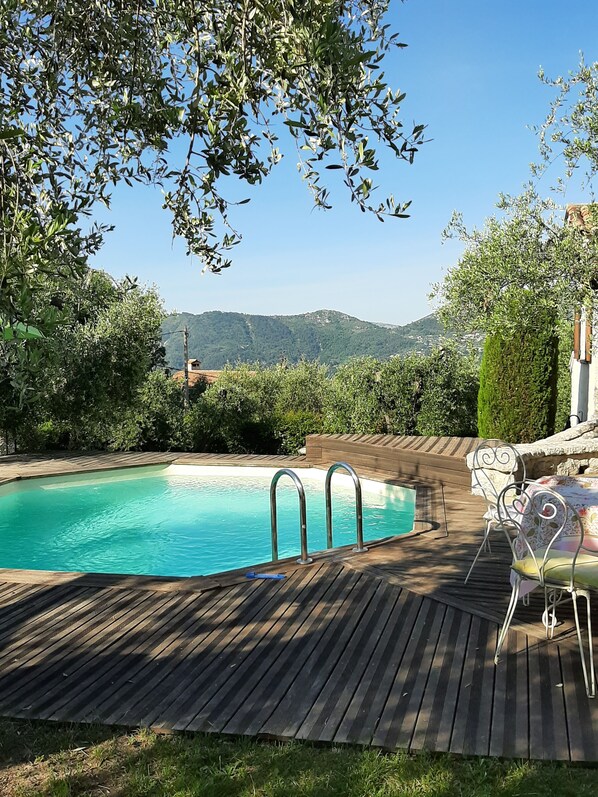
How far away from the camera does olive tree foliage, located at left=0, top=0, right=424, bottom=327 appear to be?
2.29m

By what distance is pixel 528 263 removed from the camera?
6.86 metres

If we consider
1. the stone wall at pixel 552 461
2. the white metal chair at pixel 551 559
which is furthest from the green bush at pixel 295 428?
the white metal chair at pixel 551 559

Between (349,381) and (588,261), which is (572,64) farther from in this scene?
(349,381)

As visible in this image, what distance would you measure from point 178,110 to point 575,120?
17.2ft

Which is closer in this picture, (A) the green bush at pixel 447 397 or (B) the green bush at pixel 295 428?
(A) the green bush at pixel 447 397

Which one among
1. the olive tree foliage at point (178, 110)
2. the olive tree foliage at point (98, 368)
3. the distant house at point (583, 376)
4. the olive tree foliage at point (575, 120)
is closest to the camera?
the olive tree foliage at point (178, 110)

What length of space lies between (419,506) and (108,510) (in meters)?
4.95

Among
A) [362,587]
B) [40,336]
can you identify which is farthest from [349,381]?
[40,336]

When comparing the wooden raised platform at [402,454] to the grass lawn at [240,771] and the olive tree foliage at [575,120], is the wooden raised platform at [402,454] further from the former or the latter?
the grass lawn at [240,771]

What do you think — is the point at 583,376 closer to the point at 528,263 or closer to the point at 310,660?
the point at 528,263

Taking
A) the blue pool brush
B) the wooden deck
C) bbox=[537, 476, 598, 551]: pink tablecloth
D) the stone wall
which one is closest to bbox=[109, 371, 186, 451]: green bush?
the stone wall

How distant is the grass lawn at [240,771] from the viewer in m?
2.64

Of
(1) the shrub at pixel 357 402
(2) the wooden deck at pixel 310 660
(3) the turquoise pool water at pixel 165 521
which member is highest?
(1) the shrub at pixel 357 402

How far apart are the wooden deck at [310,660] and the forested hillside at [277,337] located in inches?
2799
